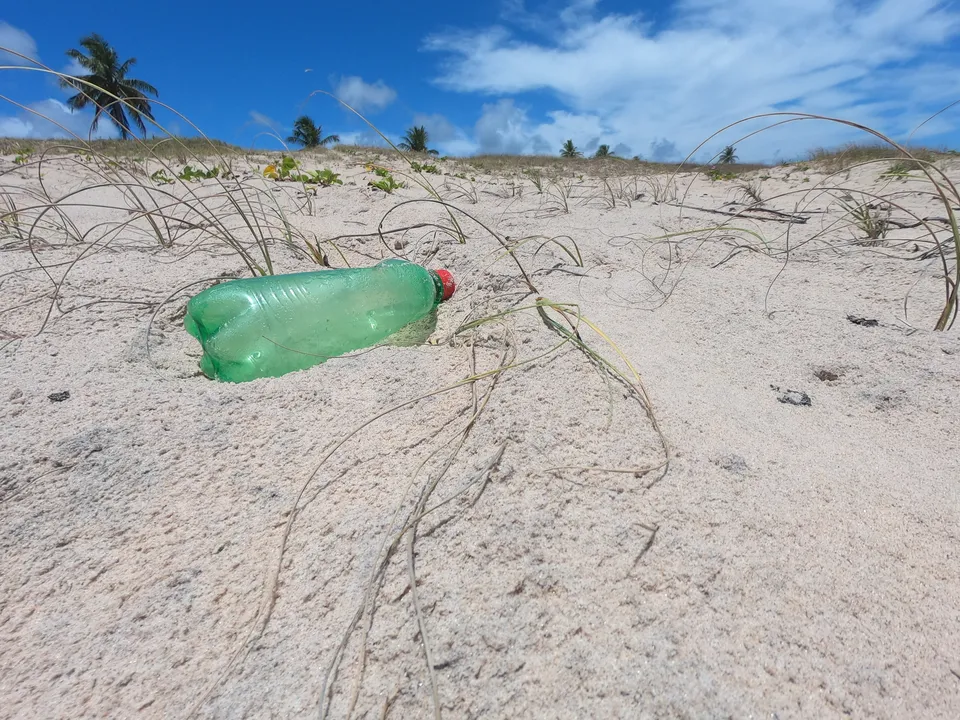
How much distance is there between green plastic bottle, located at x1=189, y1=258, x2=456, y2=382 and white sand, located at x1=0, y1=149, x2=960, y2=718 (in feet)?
0.39

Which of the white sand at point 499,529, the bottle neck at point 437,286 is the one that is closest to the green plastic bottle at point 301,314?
the bottle neck at point 437,286

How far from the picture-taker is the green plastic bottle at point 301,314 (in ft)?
3.93

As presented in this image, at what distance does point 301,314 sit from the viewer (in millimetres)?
1374

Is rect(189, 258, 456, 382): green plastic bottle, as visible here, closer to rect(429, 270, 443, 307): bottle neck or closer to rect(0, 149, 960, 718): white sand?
rect(429, 270, 443, 307): bottle neck

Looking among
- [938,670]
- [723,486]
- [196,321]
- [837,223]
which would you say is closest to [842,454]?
[723,486]

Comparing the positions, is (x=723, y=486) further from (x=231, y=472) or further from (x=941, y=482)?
(x=231, y=472)

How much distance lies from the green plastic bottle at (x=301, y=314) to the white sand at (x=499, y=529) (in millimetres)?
120

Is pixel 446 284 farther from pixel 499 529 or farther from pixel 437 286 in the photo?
pixel 499 529

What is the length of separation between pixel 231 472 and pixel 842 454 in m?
1.06

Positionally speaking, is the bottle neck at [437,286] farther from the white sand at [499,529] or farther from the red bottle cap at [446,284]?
the white sand at [499,529]

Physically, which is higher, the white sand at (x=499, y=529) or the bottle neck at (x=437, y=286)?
the bottle neck at (x=437, y=286)

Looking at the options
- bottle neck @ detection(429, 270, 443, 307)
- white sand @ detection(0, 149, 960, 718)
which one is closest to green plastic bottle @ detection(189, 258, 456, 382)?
bottle neck @ detection(429, 270, 443, 307)

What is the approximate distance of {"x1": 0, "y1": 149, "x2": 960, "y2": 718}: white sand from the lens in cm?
54

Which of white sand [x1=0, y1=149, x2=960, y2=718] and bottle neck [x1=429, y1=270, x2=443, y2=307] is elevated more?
bottle neck [x1=429, y1=270, x2=443, y2=307]
